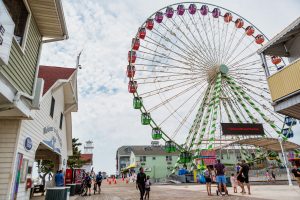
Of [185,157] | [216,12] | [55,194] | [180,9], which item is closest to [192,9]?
[180,9]

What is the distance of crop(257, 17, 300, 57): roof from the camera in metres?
11.7

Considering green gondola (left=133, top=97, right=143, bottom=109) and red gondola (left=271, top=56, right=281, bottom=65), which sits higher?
red gondola (left=271, top=56, right=281, bottom=65)

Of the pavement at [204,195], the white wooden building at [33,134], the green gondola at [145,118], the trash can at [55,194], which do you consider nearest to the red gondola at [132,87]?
the green gondola at [145,118]

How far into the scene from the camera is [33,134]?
1026 centimetres

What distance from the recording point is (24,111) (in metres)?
7.74

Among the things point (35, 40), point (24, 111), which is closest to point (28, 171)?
point (24, 111)

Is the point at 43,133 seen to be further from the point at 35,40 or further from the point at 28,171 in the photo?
the point at 35,40

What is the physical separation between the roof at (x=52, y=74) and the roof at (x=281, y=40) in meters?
11.1

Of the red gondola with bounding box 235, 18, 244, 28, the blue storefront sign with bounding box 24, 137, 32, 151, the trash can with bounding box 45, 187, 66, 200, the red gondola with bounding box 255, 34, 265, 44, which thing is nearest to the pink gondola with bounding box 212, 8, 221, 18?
the red gondola with bounding box 235, 18, 244, 28

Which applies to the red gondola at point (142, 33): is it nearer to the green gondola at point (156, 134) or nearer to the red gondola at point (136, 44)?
the red gondola at point (136, 44)

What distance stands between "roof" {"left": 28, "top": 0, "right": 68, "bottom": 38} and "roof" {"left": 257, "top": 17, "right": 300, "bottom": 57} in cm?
1022

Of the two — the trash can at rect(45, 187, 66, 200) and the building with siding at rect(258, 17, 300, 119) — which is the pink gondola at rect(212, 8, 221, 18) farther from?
the trash can at rect(45, 187, 66, 200)

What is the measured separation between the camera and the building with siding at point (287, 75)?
1114cm

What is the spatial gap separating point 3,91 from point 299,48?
45.8 feet
